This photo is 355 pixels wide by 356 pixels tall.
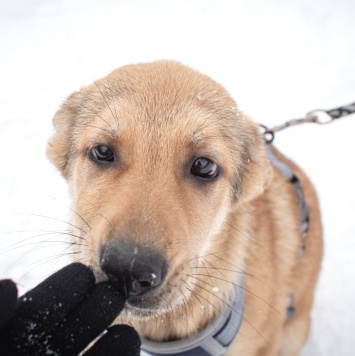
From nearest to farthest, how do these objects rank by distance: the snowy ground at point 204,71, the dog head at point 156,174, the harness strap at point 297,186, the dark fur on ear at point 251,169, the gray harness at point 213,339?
the dog head at point 156,174
the gray harness at point 213,339
the dark fur on ear at point 251,169
the harness strap at point 297,186
the snowy ground at point 204,71

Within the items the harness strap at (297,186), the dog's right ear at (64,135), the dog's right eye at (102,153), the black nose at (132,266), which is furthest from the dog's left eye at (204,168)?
the harness strap at (297,186)

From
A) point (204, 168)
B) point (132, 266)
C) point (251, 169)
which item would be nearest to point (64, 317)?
point (132, 266)

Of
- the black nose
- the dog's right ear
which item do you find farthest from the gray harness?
the dog's right ear

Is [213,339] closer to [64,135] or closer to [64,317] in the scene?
[64,317]

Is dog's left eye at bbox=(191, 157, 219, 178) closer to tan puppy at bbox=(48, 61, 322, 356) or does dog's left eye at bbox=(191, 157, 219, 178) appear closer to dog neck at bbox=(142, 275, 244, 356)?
tan puppy at bbox=(48, 61, 322, 356)

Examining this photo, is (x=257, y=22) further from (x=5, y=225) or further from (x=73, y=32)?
(x=5, y=225)

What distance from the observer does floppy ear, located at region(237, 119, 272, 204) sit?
2668 mm

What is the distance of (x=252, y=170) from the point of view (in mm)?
2707

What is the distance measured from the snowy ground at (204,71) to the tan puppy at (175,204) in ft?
6.14

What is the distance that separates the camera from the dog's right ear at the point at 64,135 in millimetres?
2697

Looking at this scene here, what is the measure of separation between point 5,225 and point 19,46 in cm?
395

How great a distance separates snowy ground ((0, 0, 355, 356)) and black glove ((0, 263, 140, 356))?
2637 mm

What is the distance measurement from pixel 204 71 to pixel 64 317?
5881mm

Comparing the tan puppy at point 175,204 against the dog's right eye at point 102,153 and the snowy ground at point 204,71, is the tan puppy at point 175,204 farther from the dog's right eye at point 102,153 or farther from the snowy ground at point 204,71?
the snowy ground at point 204,71
